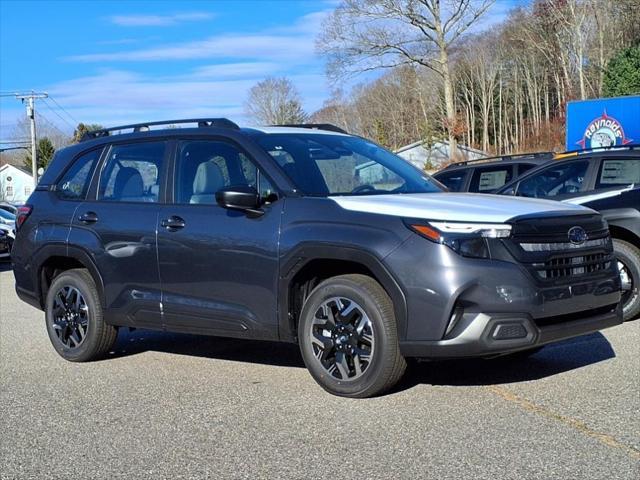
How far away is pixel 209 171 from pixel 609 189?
440cm

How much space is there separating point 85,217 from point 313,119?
76.9m

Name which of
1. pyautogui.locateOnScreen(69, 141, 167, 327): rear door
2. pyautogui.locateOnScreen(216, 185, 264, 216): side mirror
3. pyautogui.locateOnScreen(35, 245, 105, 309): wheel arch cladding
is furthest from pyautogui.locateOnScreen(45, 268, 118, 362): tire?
pyautogui.locateOnScreen(216, 185, 264, 216): side mirror

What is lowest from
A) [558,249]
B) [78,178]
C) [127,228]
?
[558,249]

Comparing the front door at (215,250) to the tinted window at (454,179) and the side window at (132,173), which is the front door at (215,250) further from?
the tinted window at (454,179)

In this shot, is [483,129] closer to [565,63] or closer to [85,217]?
[565,63]

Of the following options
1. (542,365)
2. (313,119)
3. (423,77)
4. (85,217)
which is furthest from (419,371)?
(313,119)

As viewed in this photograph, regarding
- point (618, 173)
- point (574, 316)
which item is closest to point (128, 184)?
point (574, 316)

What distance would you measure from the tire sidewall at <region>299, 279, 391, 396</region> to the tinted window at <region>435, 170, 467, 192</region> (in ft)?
25.3

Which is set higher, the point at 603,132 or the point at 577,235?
the point at 603,132

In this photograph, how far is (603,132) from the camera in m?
20.5

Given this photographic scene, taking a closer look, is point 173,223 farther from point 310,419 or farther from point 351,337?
point 310,419

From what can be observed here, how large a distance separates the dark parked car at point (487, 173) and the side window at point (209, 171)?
6.52 metres

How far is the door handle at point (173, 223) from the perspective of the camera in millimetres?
6258

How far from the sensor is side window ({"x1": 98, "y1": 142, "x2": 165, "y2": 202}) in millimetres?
6699
